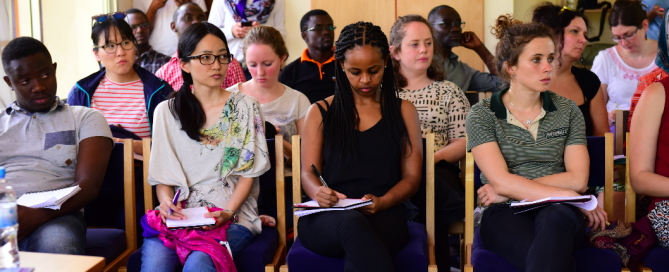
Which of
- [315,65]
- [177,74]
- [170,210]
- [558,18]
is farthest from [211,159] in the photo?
[558,18]

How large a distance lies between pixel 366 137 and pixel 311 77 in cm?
155

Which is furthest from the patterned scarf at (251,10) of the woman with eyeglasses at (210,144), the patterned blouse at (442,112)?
the woman with eyeglasses at (210,144)

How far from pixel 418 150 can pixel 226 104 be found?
78 centimetres

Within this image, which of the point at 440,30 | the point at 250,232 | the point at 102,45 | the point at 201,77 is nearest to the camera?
the point at 250,232

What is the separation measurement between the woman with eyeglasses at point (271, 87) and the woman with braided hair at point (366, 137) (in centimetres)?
72

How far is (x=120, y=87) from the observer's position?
9.43ft

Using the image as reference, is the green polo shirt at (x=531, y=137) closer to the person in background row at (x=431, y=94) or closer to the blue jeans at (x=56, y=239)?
A: the person in background row at (x=431, y=94)

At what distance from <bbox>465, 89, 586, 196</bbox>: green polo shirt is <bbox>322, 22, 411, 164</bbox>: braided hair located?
0.28m

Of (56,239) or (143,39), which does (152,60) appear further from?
(56,239)

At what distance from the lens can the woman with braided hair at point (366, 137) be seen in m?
2.02

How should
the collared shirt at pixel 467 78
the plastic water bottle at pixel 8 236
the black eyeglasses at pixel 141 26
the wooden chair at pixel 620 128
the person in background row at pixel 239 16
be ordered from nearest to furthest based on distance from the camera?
the plastic water bottle at pixel 8 236 → the wooden chair at pixel 620 128 → the collared shirt at pixel 467 78 → the person in background row at pixel 239 16 → the black eyeglasses at pixel 141 26

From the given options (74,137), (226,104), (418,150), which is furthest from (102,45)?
(418,150)

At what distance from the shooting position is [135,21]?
14.6 ft

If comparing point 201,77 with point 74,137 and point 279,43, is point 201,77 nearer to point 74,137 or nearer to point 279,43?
point 74,137
